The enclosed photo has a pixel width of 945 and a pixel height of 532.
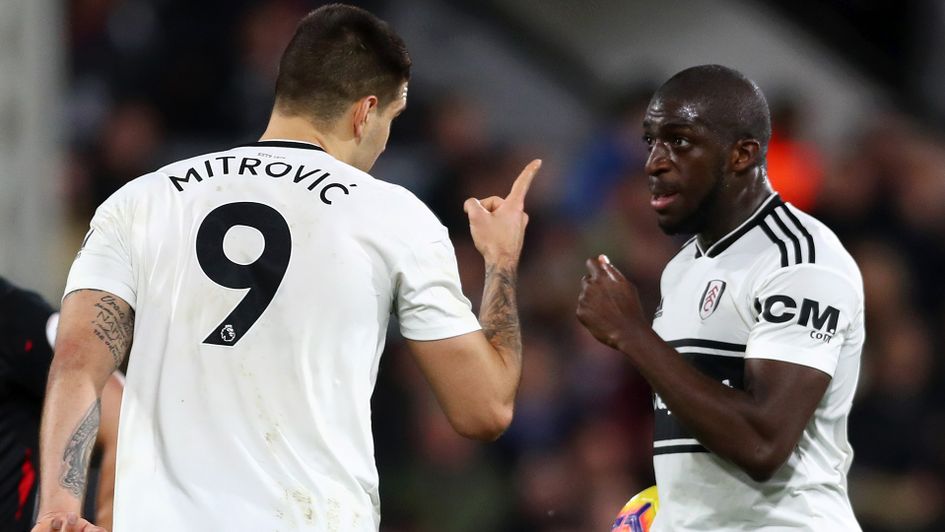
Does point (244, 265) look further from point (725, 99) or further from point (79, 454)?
point (725, 99)

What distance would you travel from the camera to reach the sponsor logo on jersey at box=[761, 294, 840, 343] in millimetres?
3027

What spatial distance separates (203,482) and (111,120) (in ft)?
18.1

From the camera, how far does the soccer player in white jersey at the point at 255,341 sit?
272cm

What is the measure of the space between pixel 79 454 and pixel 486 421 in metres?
0.81

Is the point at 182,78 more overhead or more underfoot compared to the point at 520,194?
→ more overhead

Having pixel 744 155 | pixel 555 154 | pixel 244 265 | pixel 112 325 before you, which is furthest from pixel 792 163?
pixel 112 325

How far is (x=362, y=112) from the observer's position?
3.07 m

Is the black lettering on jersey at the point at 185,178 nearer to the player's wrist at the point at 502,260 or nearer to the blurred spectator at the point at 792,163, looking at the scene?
the player's wrist at the point at 502,260

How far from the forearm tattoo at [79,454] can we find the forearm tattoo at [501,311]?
835 millimetres

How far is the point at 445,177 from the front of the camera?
7480mm

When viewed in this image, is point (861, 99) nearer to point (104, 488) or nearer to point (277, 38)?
point (277, 38)

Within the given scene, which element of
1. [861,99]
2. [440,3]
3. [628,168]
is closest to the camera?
[628,168]

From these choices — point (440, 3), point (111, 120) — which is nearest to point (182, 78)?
point (111, 120)

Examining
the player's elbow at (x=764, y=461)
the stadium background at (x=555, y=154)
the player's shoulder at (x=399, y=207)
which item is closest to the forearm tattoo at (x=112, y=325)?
the player's shoulder at (x=399, y=207)
